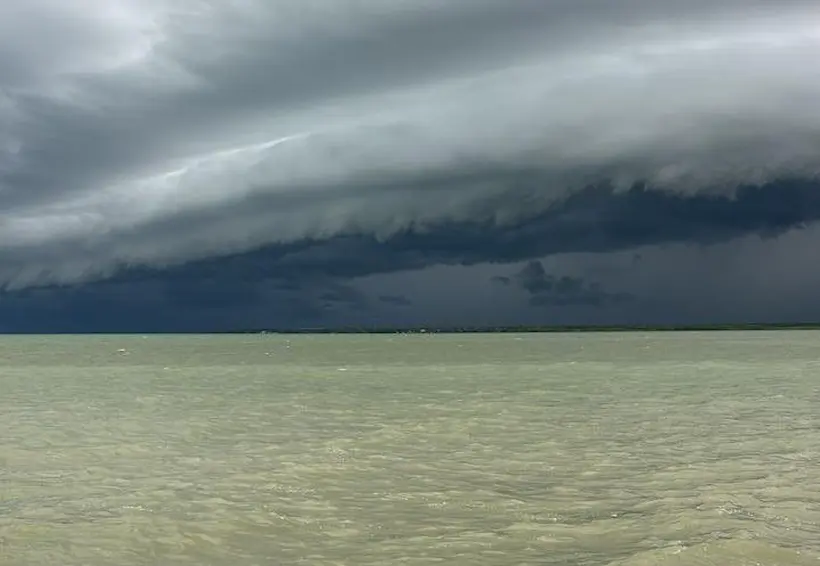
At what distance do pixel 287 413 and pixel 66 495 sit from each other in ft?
83.5

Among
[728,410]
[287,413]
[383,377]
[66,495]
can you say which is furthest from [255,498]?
[383,377]

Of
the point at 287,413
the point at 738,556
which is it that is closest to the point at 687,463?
the point at 738,556

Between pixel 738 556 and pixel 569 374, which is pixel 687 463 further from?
pixel 569 374

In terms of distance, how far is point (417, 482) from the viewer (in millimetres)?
25969

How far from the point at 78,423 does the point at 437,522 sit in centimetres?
3344

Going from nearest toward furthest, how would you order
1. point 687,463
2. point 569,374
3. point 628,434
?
point 687,463 < point 628,434 < point 569,374

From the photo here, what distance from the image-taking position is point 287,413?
50.0 meters

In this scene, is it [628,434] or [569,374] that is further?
[569,374]

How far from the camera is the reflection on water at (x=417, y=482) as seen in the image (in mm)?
18109

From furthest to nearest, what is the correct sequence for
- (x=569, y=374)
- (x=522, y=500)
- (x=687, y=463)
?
1. (x=569, y=374)
2. (x=687, y=463)
3. (x=522, y=500)

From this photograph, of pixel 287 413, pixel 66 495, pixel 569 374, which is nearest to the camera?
pixel 66 495

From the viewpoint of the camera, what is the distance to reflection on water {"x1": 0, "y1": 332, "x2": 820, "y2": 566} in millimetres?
18109

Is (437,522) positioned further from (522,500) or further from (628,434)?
(628,434)

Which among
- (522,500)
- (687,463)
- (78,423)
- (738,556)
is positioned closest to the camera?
(738,556)
